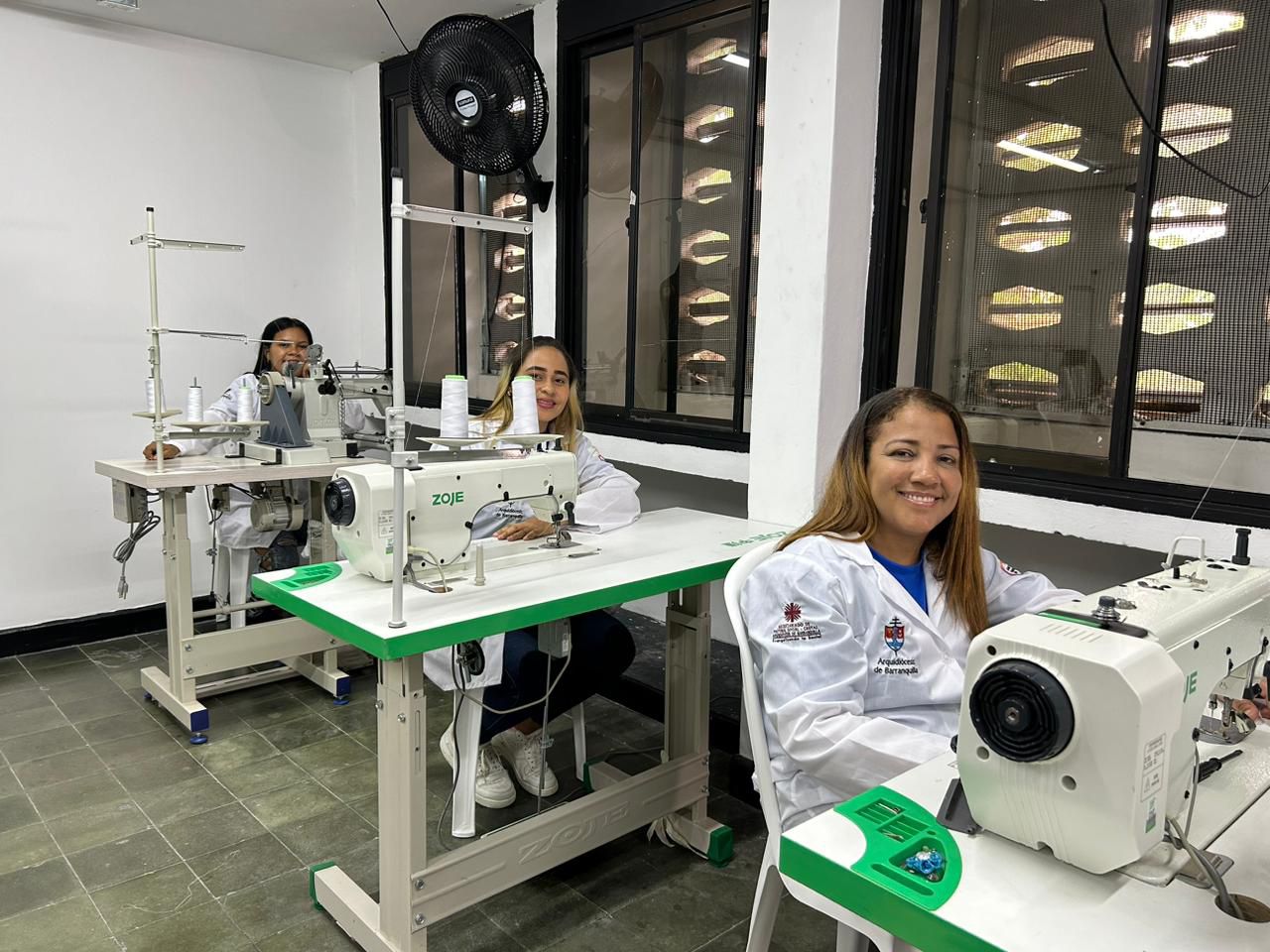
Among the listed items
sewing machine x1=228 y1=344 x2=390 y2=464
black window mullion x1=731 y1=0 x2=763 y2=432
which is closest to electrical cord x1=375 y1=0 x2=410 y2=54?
sewing machine x1=228 y1=344 x2=390 y2=464

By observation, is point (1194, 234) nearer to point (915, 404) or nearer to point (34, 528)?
point (915, 404)

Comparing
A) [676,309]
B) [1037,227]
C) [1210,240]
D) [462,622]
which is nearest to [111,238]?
[676,309]

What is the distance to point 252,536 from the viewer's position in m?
3.44

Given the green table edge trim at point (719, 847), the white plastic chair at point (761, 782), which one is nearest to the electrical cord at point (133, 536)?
the green table edge trim at point (719, 847)

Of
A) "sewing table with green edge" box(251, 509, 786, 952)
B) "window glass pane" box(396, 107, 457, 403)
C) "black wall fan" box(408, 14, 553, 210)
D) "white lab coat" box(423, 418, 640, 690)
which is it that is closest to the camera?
"sewing table with green edge" box(251, 509, 786, 952)

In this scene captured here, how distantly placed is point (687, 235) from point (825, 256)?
110 cm

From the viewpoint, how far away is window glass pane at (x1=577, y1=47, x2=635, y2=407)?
359 centimetres

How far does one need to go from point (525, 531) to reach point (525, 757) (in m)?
0.79

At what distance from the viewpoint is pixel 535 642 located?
2.34 meters

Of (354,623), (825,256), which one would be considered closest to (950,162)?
(825,256)

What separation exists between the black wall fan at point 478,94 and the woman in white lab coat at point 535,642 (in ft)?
3.61

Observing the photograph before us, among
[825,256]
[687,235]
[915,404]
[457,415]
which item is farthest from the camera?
[687,235]

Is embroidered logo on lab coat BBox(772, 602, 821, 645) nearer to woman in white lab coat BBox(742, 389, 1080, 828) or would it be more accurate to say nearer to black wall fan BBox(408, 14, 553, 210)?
woman in white lab coat BBox(742, 389, 1080, 828)

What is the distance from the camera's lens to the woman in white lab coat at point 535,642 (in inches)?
90.4
